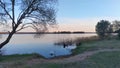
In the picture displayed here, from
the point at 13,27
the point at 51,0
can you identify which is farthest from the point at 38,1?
the point at 13,27

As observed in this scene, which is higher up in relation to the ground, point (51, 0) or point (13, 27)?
point (51, 0)

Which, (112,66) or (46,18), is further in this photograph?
(46,18)

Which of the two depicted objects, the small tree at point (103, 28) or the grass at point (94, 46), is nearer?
the grass at point (94, 46)

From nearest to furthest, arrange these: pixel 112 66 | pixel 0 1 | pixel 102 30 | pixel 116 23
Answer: pixel 112 66
pixel 0 1
pixel 102 30
pixel 116 23

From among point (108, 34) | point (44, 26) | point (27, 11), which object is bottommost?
point (108, 34)

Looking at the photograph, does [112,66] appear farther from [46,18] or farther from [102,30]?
[102,30]

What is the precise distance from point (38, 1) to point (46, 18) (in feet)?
4.67

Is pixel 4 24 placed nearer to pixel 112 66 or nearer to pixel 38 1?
pixel 38 1

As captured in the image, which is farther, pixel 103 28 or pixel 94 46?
pixel 103 28

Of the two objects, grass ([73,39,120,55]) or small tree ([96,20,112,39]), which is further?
small tree ([96,20,112,39])

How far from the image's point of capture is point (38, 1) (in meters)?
19.1

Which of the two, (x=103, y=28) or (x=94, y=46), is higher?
(x=103, y=28)

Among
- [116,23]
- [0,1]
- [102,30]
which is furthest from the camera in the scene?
[116,23]

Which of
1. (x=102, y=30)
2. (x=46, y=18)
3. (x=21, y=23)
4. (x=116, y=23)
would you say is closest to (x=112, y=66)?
(x=46, y=18)
